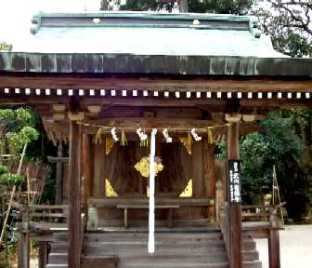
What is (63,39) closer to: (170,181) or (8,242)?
(170,181)

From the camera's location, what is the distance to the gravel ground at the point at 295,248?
1471 centimetres

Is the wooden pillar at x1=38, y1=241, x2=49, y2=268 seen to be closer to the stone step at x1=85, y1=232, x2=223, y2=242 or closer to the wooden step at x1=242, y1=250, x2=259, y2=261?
the stone step at x1=85, y1=232, x2=223, y2=242

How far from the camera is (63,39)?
11.6m

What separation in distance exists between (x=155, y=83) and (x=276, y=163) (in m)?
17.1

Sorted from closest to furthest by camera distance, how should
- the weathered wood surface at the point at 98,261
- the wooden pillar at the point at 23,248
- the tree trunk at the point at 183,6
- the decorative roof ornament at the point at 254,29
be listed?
the weathered wood surface at the point at 98,261 → the wooden pillar at the point at 23,248 → the decorative roof ornament at the point at 254,29 → the tree trunk at the point at 183,6

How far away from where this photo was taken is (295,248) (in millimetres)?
17703

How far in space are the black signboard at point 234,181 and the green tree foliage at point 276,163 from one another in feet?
47.0

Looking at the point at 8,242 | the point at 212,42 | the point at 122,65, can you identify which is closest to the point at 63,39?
the point at 212,42

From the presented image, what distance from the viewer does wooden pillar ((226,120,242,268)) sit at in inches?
356

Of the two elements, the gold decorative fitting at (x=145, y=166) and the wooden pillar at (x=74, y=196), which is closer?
the wooden pillar at (x=74, y=196)

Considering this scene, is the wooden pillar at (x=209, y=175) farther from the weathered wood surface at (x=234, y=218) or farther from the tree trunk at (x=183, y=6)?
the tree trunk at (x=183, y=6)

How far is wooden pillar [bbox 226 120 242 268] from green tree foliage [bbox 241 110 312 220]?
14.3m

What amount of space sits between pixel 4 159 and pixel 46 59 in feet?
28.6

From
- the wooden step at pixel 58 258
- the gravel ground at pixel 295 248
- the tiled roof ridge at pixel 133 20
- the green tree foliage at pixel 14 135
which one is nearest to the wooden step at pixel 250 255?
the gravel ground at pixel 295 248
